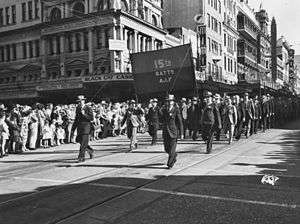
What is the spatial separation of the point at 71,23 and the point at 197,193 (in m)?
40.4

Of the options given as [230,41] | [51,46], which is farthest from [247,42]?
[51,46]

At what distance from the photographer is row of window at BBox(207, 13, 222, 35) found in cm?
5834

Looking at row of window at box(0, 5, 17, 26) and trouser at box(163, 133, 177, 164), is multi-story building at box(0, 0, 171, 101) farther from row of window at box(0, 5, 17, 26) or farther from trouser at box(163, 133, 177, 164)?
trouser at box(163, 133, 177, 164)

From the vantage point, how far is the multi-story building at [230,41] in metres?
65.6

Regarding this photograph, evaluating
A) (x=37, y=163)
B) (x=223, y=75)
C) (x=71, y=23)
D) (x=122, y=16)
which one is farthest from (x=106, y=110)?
(x=223, y=75)

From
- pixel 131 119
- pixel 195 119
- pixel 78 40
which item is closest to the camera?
pixel 131 119

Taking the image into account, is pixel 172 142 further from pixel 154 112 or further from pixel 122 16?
pixel 122 16

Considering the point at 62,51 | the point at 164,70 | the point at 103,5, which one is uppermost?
the point at 103,5

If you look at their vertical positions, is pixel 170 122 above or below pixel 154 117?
below

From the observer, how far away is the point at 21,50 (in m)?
51.7

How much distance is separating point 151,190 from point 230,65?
62.9 meters

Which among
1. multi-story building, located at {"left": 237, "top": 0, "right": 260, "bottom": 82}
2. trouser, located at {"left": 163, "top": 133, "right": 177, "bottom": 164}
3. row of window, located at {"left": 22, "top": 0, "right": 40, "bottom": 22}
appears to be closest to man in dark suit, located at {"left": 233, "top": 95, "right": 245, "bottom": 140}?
trouser, located at {"left": 163, "top": 133, "right": 177, "bottom": 164}

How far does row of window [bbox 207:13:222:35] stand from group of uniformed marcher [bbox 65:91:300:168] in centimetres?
3463

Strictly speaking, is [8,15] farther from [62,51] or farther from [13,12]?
[62,51]
